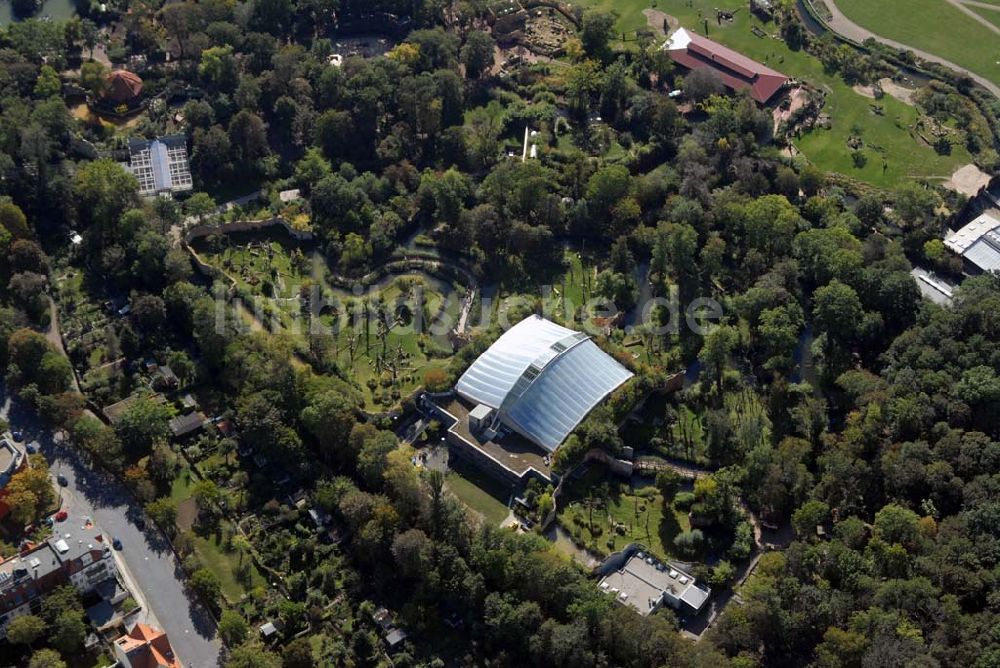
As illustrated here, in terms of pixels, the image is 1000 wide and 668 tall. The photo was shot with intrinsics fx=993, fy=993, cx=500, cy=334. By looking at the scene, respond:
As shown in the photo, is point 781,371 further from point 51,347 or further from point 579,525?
point 51,347

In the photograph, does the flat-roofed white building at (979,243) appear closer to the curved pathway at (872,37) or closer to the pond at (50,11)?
the curved pathway at (872,37)

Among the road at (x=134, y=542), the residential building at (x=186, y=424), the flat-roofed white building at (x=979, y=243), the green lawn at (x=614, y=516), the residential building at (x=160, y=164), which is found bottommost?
the road at (x=134, y=542)

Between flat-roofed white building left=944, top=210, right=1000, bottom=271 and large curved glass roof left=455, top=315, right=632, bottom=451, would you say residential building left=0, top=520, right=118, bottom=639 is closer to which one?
large curved glass roof left=455, top=315, right=632, bottom=451

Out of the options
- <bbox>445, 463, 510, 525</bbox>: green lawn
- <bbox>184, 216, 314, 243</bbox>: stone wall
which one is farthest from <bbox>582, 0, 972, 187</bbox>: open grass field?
<bbox>445, 463, 510, 525</bbox>: green lawn

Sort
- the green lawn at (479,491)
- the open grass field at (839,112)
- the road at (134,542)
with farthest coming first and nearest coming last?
the open grass field at (839,112), the green lawn at (479,491), the road at (134,542)

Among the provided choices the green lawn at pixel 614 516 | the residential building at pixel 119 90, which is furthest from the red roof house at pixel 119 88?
the green lawn at pixel 614 516

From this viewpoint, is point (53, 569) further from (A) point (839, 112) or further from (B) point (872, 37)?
(B) point (872, 37)

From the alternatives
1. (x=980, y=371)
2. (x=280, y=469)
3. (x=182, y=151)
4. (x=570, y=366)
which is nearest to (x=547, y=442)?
(x=570, y=366)
